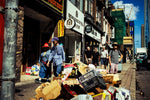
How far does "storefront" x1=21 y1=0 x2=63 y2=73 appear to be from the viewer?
912 cm

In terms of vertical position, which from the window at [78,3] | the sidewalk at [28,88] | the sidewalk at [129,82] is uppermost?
the window at [78,3]

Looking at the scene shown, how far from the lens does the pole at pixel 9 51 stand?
1.65 meters

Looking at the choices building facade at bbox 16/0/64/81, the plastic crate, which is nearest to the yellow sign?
building facade at bbox 16/0/64/81

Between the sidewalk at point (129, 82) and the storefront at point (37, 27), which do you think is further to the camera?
the storefront at point (37, 27)

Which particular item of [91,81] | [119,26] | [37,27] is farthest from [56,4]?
[119,26]

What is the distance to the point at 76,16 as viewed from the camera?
13.3 metres

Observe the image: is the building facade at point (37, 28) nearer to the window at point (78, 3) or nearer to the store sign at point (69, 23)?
the store sign at point (69, 23)

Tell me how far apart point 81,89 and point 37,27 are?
8191mm

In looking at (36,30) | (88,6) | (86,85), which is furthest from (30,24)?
(88,6)

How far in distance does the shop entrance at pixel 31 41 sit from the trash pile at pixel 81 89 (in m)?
5.61

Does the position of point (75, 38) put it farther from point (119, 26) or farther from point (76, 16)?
point (119, 26)

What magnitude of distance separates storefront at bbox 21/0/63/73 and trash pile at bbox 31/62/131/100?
17.4ft

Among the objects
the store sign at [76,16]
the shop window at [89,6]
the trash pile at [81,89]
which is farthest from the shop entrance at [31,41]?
the shop window at [89,6]

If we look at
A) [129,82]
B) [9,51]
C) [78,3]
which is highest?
[78,3]
